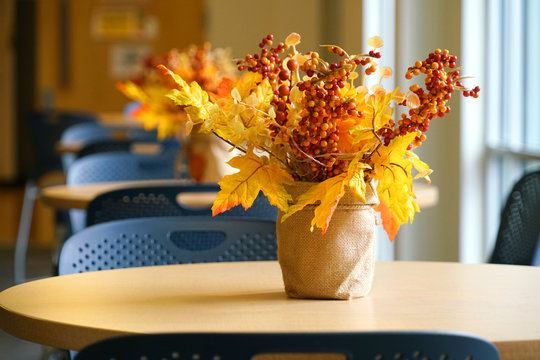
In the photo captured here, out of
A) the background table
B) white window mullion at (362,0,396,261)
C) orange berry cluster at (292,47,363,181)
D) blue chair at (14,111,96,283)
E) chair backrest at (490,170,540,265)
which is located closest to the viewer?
orange berry cluster at (292,47,363,181)

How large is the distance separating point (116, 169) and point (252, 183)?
2.19 m

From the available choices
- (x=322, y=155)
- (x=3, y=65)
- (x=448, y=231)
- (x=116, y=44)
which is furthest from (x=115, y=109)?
(x=322, y=155)

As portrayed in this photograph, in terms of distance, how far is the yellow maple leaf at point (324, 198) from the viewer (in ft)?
4.33

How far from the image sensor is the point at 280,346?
87 cm

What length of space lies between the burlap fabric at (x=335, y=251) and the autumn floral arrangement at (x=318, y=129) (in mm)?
23

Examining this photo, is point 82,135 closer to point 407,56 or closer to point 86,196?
point 407,56

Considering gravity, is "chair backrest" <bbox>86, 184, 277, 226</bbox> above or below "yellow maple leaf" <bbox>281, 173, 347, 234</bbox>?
below

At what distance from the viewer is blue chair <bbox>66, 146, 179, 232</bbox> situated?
133 inches

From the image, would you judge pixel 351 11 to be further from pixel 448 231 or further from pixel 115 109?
pixel 115 109

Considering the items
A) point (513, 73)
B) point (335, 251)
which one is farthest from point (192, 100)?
point (513, 73)

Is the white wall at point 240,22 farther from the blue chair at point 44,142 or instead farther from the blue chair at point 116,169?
the blue chair at point 116,169

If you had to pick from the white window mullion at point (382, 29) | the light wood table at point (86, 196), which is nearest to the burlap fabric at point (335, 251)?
the light wood table at point (86, 196)

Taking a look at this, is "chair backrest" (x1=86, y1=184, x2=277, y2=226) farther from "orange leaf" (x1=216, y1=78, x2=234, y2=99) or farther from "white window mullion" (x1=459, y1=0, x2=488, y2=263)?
"white window mullion" (x1=459, y1=0, x2=488, y2=263)

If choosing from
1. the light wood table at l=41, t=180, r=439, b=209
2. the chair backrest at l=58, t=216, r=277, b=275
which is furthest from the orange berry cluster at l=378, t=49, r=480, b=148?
the light wood table at l=41, t=180, r=439, b=209
